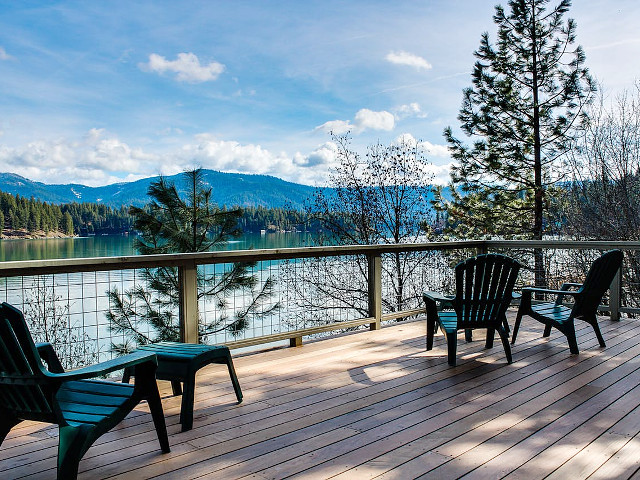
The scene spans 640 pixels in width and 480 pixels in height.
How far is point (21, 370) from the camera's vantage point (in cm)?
194

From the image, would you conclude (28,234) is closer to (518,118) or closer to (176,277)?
(176,277)

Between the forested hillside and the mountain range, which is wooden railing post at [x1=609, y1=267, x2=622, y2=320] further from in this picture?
the mountain range

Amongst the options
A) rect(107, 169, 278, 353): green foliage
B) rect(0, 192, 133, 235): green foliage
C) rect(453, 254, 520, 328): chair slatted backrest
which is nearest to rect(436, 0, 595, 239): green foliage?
rect(107, 169, 278, 353): green foliage

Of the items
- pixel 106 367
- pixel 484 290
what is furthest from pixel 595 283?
pixel 106 367

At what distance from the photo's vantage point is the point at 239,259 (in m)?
4.12

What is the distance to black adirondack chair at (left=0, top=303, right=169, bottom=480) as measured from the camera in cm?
190

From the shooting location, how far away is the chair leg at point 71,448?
1.92m

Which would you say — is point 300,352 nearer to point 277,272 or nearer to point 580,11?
point 277,272

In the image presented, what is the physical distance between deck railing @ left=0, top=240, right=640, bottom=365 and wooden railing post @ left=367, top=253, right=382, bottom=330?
0.03 feet

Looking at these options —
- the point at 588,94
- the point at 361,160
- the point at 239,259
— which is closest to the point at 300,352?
the point at 239,259

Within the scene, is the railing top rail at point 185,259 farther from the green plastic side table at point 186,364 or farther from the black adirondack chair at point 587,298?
the black adirondack chair at point 587,298

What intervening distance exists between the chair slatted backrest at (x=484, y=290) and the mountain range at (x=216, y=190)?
6165 millimetres

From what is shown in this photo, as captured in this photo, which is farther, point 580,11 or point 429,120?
point 429,120

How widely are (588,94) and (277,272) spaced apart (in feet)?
28.3
